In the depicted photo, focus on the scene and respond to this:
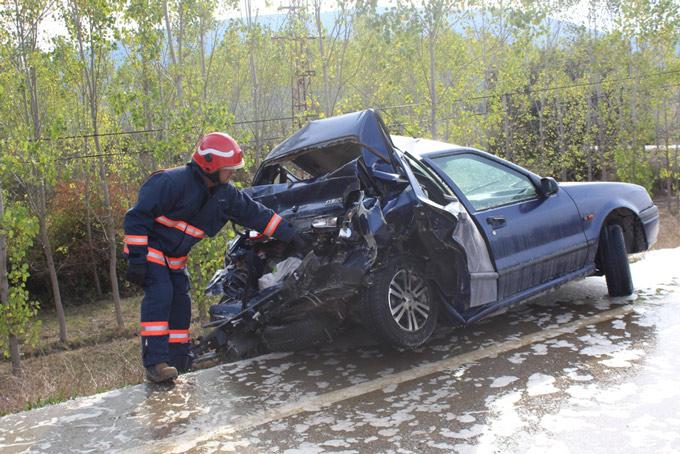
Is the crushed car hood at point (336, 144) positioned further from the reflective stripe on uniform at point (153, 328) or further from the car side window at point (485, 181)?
the reflective stripe on uniform at point (153, 328)

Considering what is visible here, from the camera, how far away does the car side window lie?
16.2ft

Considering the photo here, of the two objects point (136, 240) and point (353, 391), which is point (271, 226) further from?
point (353, 391)

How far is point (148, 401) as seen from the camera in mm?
3906

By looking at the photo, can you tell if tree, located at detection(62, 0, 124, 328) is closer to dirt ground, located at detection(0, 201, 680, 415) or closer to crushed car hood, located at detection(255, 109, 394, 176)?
dirt ground, located at detection(0, 201, 680, 415)

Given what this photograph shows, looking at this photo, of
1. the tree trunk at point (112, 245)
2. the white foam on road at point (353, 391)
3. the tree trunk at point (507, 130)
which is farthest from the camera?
the tree trunk at point (507, 130)

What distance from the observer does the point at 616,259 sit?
5.56 metres

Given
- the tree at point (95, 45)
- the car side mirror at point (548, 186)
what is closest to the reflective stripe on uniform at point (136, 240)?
the car side mirror at point (548, 186)

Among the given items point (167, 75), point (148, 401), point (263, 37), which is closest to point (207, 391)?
point (148, 401)

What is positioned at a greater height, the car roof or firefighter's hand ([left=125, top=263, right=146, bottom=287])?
the car roof

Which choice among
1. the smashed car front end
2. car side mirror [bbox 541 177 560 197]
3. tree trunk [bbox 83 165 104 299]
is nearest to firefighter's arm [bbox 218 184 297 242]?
the smashed car front end

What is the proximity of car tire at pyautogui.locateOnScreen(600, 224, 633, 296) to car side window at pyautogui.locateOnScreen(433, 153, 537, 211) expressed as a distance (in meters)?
0.87

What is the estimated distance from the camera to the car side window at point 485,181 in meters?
4.94

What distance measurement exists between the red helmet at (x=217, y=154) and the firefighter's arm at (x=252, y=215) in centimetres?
22

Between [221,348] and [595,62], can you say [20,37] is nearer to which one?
[221,348]
